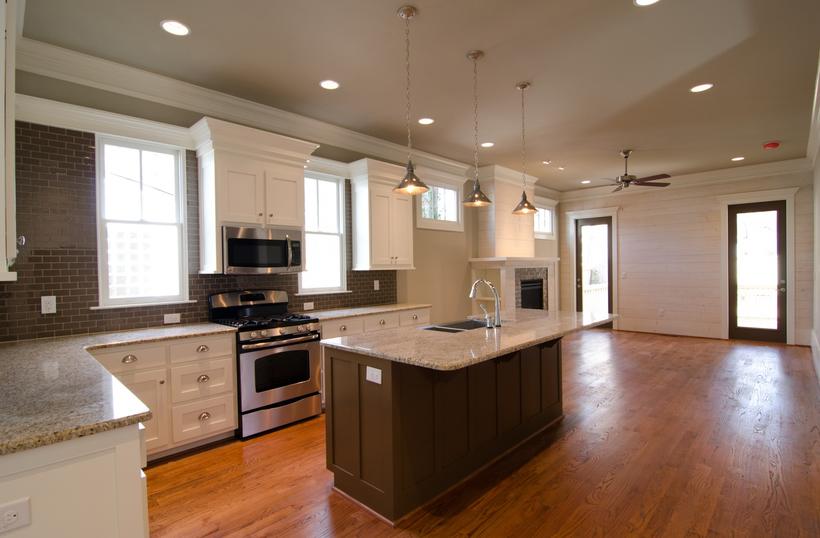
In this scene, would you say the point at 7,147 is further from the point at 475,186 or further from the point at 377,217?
the point at 377,217

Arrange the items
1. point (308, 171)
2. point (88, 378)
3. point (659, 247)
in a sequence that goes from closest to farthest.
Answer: point (88, 378) → point (308, 171) → point (659, 247)

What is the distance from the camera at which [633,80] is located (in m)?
3.51

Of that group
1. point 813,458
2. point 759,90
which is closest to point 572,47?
point 759,90

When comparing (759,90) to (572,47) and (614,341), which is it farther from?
(614,341)

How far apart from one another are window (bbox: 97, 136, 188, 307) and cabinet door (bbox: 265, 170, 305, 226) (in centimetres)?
71

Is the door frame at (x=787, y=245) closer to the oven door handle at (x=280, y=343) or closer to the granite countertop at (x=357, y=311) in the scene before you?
the granite countertop at (x=357, y=311)

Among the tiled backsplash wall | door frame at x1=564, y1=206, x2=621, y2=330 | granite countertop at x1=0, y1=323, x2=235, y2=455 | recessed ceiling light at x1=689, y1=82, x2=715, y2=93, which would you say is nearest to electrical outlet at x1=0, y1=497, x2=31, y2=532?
granite countertop at x1=0, y1=323, x2=235, y2=455

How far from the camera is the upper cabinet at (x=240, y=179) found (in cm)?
339

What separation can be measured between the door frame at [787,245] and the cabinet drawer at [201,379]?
25.2 feet

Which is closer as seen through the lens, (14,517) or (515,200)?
(14,517)

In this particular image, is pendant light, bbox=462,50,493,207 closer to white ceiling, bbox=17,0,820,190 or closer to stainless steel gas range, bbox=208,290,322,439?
white ceiling, bbox=17,0,820,190

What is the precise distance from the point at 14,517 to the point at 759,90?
5.51 metres

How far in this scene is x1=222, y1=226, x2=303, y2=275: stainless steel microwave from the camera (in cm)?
347

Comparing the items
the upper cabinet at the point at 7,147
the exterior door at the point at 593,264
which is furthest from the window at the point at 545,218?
the upper cabinet at the point at 7,147
